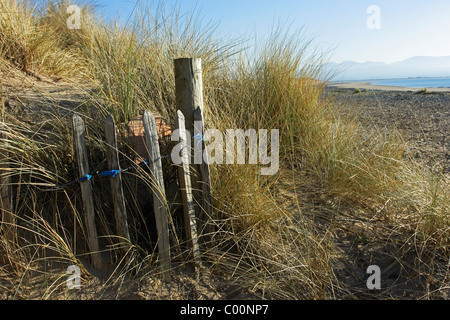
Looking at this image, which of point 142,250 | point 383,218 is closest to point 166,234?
point 142,250

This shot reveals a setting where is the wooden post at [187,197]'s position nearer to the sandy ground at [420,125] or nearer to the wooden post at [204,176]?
the wooden post at [204,176]

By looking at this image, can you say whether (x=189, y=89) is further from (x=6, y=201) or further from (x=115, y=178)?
(x=6, y=201)

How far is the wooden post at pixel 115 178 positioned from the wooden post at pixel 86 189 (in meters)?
0.17

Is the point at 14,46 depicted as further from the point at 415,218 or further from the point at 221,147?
the point at 415,218

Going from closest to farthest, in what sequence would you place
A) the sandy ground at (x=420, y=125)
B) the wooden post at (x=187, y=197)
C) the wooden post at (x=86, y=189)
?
the wooden post at (x=86, y=189) → the wooden post at (x=187, y=197) → the sandy ground at (x=420, y=125)

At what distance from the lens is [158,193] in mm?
2344

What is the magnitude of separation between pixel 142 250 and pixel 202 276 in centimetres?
51

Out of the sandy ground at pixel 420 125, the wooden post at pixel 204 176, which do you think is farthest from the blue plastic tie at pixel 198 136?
the sandy ground at pixel 420 125

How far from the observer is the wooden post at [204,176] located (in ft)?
8.07

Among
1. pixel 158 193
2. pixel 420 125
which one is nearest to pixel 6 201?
pixel 158 193

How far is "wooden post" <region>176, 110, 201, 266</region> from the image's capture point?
240cm

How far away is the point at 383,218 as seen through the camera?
10.0ft

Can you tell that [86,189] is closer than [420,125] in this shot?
Yes

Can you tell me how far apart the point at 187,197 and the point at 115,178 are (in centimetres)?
54
